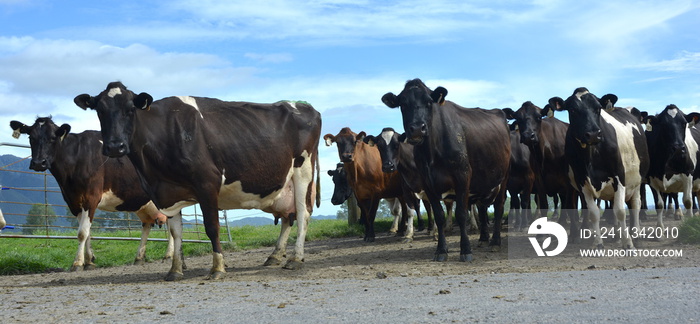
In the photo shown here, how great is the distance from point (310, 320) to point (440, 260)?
6.03m

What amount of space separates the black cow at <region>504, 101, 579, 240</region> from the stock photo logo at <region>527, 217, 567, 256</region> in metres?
0.36

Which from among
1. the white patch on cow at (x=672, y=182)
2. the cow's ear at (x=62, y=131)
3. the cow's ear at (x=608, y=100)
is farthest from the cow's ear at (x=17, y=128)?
the white patch on cow at (x=672, y=182)

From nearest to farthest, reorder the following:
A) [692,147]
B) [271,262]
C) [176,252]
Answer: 1. [176,252]
2. [271,262]
3. [692,147]

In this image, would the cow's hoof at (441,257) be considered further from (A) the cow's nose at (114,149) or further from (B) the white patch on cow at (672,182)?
(B) the white patch on cow at (672,182)

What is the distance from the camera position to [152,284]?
31.7 feet

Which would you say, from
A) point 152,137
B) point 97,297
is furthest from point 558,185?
point 97,297

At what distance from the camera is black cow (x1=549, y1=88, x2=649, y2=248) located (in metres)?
12.1

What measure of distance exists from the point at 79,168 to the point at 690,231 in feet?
36.6

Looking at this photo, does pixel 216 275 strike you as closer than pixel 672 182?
Yes

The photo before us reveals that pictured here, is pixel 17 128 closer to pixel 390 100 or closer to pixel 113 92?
pixel 113 92

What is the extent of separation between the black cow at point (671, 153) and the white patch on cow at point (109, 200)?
10.4m

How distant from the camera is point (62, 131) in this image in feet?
44.0

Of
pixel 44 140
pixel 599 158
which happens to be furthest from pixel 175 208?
pixel 599 158

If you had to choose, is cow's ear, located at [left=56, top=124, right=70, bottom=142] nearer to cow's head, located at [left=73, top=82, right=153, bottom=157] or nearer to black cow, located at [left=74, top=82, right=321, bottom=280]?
black cow, located at [left=74, top=82, right=321, bottom=280]
